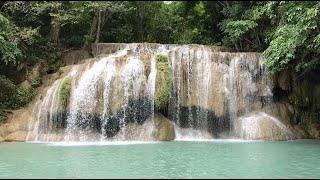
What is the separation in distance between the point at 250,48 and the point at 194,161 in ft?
45.4

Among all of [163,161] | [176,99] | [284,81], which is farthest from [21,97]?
[284,81]

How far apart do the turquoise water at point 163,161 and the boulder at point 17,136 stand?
2095 millimetres

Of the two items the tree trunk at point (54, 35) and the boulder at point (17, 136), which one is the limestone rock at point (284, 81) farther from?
the tree trunk at point (54, 35)

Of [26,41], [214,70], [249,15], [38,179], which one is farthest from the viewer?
[249,15]

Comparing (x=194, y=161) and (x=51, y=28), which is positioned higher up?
(x=51, y=28)

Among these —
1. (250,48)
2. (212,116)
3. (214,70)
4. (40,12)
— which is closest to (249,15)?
(250,48)

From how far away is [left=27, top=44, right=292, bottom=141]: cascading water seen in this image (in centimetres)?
1842

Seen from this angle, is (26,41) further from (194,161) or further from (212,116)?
(194,161)

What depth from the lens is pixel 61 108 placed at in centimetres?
1872

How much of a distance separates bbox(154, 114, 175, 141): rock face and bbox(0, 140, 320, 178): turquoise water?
1.63m

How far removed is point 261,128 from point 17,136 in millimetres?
9522

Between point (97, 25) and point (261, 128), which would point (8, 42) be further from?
point (261, 128)

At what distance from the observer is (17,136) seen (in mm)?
18484

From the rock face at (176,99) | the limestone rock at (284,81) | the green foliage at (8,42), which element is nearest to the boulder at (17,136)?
the rock face at (176,99)
